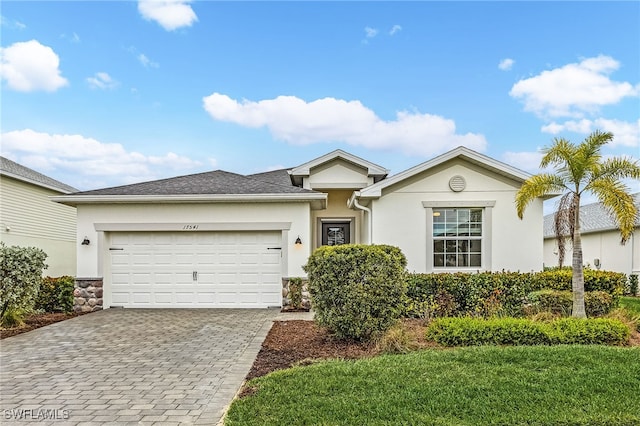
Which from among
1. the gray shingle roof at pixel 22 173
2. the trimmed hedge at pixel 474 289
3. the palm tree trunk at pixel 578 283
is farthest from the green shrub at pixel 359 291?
the gray shingle roof at pixel 22 173

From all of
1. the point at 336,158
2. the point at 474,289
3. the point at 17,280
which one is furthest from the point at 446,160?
the point at 17,280

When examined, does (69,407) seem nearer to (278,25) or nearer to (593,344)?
(593,344)

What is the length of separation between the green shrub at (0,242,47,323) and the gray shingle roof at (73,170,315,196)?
2679 mm

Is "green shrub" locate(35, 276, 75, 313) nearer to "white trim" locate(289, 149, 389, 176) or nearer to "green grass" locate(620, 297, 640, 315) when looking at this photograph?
"white trim" locate(289, 149, 389, 176)

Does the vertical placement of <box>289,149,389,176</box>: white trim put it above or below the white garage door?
above

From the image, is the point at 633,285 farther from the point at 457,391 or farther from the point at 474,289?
the point at 457,391

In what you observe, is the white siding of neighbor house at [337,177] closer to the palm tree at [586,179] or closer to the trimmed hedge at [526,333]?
Answer: the palm tree at [586,179]

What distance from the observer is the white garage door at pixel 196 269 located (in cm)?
1157

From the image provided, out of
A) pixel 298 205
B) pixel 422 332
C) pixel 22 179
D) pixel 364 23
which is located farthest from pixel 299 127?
pixel 422 332

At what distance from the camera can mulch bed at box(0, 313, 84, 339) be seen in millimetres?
8703

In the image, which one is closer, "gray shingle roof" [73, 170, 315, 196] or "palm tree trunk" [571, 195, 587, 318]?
"palm tree trunk" [571, 195, 587, 318]

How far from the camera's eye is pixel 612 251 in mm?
18422

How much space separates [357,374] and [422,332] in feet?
9.64

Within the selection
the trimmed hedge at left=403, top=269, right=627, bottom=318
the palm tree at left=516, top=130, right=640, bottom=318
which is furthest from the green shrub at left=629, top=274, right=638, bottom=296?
the palm tree at left=516, top=130, right=640, bottom=318
